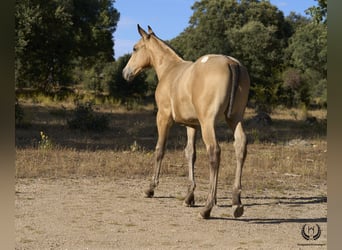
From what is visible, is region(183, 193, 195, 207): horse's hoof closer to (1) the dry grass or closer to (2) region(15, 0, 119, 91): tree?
(1) the dry grass

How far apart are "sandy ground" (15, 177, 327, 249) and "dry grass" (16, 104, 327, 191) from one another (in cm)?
67

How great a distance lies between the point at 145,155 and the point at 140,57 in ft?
11.1

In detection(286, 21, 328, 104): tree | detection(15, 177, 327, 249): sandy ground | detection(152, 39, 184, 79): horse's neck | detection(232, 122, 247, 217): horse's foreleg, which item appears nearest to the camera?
detection(15, 177, 327, 249): sandy ground

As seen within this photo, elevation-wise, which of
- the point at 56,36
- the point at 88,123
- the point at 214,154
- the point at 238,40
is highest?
the point at 238,40

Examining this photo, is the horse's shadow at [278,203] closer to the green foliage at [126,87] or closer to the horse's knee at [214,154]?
the horse's knee at [214,154]

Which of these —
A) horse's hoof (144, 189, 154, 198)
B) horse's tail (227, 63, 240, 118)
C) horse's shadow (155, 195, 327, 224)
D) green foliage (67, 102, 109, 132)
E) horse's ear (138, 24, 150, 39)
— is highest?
horse's ear (138, 24, 150, 39)

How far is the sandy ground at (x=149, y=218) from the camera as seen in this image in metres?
4.25

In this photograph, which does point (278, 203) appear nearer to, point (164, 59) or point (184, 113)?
point (184, 113)

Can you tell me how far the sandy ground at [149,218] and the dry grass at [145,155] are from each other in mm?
668

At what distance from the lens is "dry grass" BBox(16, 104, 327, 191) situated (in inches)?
328

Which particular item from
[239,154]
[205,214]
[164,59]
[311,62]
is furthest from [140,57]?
[311,62]

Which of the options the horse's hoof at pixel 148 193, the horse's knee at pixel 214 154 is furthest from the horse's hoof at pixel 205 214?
the horse's hoof at pixel 148 193

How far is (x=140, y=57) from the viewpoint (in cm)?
745

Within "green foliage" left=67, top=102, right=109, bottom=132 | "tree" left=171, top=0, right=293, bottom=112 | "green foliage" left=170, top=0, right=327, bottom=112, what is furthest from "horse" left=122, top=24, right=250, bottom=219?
"tree" left=171, top=0, right=293, bottom=112
